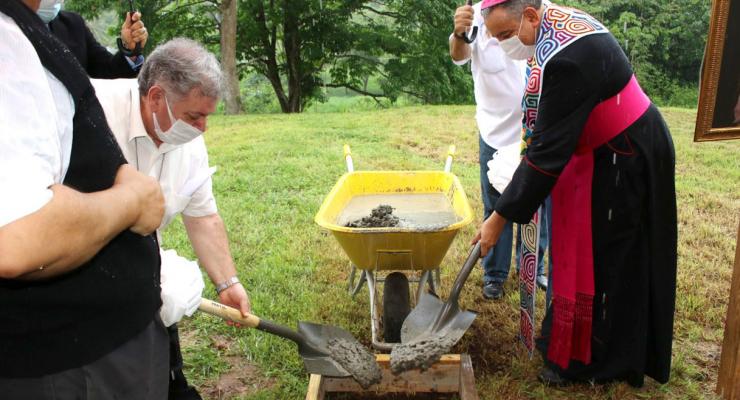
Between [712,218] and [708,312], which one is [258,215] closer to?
[708,312]

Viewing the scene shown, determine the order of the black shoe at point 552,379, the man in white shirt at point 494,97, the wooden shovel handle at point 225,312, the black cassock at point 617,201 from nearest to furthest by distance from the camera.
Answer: the wooden shovel handle at point 225,312
the black cassock at point 617,201
the black shoe at point 552,379
the man in white shirt at point 494,97

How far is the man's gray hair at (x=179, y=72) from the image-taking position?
77.6 inches

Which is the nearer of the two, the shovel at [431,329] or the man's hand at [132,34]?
the shovel at [431,329]

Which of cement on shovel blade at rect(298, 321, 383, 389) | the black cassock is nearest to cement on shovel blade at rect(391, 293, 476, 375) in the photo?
cement on shovel blade at rect(298, 321, 383, 389)

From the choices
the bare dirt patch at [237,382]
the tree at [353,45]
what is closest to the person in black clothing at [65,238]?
the bare dirt patch at [237,382]

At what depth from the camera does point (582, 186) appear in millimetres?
2533

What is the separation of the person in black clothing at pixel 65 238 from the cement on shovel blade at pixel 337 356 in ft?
3.66

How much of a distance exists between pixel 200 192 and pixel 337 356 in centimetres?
90

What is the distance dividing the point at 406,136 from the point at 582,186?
6.24m

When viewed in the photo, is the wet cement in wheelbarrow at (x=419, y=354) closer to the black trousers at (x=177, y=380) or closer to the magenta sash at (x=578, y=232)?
the magenta sash at (x=578, y=232)

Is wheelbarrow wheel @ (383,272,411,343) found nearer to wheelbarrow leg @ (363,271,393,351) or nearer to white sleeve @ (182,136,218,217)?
wheelbarrow leg @ (363,271,393,351)

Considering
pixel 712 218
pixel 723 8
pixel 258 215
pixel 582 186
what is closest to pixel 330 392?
pixel 582 186

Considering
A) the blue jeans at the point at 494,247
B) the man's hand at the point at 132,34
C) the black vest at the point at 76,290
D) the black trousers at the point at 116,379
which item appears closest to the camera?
the black vest at the point at 76,290

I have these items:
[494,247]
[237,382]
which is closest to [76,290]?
[237,382]
